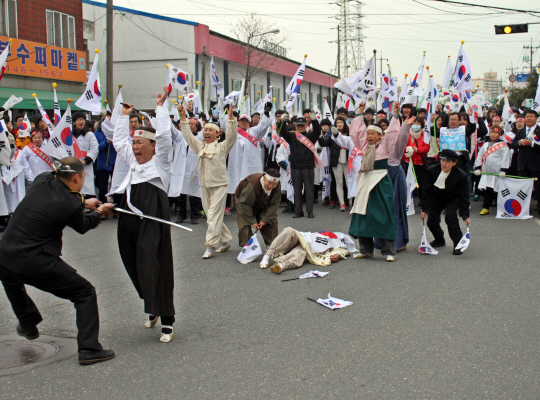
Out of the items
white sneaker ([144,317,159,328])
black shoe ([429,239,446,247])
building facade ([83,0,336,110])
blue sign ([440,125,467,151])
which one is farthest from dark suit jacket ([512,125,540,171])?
building facade ([83,0,336,110])

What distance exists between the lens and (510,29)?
61.8 ft

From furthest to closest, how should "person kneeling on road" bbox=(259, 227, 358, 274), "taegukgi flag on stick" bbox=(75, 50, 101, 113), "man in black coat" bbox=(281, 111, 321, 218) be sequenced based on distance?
"man in black coat" bbox=(281, 111, 321, 218) → "taegukgi flag on stick" bbox=(75, 50, 101, 113) → "person kneeling on road" bbox=(259, 227, 358, 274)

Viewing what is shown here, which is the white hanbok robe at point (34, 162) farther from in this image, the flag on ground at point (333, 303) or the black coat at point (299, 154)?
the flag on ground at point (333, 303)

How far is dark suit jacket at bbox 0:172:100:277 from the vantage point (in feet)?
13.5

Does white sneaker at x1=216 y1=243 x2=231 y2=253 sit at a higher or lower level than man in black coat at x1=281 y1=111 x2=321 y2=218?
lower

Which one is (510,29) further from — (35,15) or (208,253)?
(35,15)

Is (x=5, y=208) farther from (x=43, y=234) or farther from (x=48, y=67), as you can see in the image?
(x=48, y=67)

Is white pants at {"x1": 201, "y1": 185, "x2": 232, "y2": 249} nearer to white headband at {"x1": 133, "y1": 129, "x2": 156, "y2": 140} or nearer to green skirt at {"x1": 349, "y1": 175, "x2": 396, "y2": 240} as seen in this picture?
green skirt at {"x1": 349, "y1": 175, "x2": 396, "y2": 240}

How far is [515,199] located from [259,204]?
19.0 feet

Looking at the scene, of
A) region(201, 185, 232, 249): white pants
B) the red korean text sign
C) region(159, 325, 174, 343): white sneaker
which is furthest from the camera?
the red korean text sign

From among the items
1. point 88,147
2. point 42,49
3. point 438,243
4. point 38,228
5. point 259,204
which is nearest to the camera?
point 38,228

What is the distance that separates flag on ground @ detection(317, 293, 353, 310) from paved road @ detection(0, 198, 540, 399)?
9cm

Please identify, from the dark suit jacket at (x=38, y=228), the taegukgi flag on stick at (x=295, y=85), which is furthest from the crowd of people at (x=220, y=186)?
the taegukgi flag on stick at (x=295, y=85)

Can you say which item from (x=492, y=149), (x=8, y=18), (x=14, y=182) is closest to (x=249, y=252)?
(x=14, y=182)
